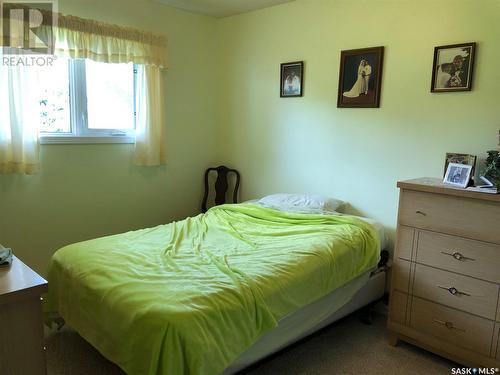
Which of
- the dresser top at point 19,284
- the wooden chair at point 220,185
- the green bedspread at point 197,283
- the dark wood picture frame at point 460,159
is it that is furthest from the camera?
the wooden chair at point 220,185

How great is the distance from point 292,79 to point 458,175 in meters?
1.61

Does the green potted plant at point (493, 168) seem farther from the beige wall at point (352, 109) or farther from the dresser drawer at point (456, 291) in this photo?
the dresser drawer at point (456, 291)

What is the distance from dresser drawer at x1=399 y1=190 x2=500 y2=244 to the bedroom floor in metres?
0.82

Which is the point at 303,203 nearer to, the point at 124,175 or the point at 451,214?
the point at 451,214

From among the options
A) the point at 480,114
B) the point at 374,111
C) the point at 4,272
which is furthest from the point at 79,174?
the point at 480,114

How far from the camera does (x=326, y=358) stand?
2.25 meters

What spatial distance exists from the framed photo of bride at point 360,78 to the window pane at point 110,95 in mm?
1800

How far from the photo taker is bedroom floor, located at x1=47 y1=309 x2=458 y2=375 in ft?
6.94

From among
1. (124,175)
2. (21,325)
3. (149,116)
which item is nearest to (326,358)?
(21,325)

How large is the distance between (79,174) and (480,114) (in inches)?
114

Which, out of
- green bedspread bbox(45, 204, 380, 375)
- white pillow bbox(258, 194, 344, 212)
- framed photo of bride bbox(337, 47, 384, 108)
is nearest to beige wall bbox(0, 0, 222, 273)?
green bedspread bbox(45, 204, 380, 375)

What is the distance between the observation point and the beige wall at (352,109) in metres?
2.34

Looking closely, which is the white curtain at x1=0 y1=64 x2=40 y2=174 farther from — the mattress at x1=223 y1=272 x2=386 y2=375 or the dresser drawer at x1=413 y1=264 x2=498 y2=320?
the dresser drawer at x1=413 y1=264 x2=498 y2=320

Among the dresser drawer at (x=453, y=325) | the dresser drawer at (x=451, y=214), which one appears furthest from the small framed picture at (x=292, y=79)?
the dresser drawer at (x=453, y=325)
